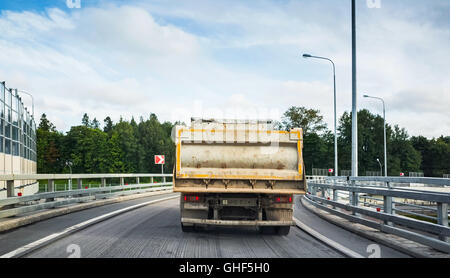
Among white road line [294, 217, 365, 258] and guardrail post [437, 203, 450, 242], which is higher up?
guardrail post [437, 203, 450, 242]

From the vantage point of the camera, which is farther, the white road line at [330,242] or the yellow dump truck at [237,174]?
Result: the yellow dump truck at [237,174]

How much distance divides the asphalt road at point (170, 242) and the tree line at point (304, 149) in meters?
82.8

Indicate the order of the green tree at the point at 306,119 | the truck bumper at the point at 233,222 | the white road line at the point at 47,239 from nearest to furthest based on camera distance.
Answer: the white road line at the point at 47,239 → the truck bumper at the point at 233,222 → the green tree at the point at 306,119

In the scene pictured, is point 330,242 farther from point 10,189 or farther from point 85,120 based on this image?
point 85,120

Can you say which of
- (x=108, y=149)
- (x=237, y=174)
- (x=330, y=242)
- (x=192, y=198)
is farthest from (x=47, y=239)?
(x=108, y=149)

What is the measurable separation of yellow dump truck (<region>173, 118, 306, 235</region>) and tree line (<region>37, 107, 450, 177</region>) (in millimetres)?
83061

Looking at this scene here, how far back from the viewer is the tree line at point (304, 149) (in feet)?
319

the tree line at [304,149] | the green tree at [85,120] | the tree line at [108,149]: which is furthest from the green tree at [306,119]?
the green tree at [85,120]

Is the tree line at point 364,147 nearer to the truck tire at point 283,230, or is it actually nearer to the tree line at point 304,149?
the tree line at point 304,149

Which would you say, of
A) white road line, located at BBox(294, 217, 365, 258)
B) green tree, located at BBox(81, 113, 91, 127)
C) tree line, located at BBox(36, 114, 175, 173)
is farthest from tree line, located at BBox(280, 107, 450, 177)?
green tree, located at BBox(81, 113, 91, 127)

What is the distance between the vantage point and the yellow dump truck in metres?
8.37

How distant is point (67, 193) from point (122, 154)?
9585cm

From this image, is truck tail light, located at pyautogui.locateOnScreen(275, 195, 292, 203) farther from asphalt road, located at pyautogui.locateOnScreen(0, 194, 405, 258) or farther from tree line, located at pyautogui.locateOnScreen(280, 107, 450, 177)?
tree line, located at pyautogui.locateOnScreen(280, 107, 450, 177)
